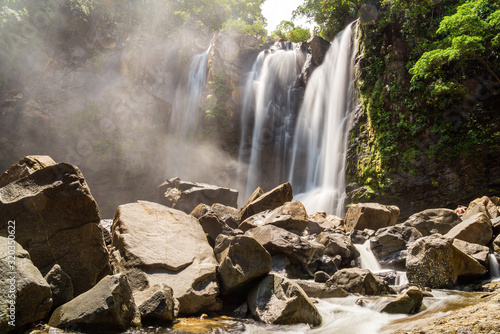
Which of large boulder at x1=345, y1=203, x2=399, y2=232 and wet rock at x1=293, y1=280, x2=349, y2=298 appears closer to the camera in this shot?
wet rock at x1=293, y1=280, x2=349, y2=298

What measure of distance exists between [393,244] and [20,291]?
793 cm

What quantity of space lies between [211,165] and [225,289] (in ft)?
70.2

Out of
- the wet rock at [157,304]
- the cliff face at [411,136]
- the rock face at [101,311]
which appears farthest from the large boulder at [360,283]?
the cliff face at [411,136]

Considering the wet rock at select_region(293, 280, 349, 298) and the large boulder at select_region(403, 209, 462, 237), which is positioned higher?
the large boulder at select_region(403, 209, 462, 237)

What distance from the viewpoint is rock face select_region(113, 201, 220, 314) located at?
14.3 feet

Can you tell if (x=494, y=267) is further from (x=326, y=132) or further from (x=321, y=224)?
(x=326, y=132)

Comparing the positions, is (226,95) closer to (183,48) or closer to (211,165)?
(211,165)

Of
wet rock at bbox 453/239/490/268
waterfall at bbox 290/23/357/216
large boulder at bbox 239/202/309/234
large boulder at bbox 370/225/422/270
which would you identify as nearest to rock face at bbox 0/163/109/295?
large boulder at bbox 239/202/309/234

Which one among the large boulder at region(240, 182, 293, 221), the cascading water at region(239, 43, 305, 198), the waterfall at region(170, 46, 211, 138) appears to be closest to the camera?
the large boulder at region(240, 182, 293, 221)

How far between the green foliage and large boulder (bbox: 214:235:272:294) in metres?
27.7

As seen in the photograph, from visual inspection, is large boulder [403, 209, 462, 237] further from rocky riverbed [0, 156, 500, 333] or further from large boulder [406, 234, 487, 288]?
large boulder [406, 234, 487, 288]

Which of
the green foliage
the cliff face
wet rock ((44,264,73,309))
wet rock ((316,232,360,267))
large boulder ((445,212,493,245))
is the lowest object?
wet rock ((44,264,73,309))

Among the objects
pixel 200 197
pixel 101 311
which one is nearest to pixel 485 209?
pixel 101 311

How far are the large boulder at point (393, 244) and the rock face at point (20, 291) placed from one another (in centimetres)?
733
